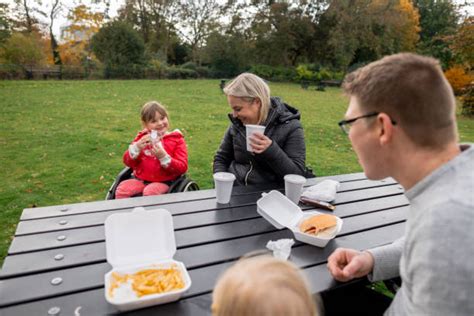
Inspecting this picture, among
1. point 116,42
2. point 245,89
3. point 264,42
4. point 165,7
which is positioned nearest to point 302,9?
point 264,42

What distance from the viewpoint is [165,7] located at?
28.4m

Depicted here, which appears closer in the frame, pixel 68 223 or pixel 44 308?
pixel 44 308

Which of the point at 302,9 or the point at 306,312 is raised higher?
the point at 302,9

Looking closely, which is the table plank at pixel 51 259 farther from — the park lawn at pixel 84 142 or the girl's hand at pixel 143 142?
the park lawn at pixel 84 142

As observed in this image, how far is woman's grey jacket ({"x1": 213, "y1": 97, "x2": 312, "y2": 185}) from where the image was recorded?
Result: 8.58 feet

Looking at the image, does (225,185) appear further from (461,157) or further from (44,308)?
(461,157)

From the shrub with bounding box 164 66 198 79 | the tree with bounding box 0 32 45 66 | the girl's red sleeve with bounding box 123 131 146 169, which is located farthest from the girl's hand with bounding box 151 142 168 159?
the shrub with bounding box 164 66 198 79

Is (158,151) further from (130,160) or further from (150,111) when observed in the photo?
(150,111)

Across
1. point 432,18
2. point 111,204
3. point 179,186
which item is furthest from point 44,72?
point 432,18

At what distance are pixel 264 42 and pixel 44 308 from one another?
30010 mm

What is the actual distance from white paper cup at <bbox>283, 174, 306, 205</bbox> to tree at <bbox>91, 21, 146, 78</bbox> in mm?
21085

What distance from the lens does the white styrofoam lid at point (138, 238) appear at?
149 centimetres

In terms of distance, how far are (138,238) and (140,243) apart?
0.03 m

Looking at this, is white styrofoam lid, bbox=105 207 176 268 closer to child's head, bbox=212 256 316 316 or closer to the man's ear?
child's head, bbox=212 256 316 316
